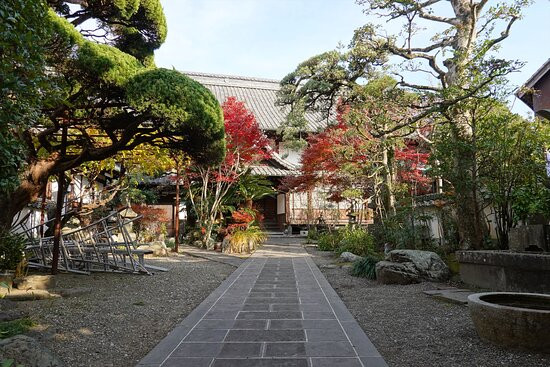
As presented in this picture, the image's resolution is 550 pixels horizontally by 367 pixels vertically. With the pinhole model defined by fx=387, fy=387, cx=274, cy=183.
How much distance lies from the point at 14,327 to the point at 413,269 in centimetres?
538

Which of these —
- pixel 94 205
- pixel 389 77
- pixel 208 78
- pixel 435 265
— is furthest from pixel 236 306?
pixel 208 78

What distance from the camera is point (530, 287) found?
447cm

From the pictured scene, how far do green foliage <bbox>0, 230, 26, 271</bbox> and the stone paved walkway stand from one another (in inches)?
128

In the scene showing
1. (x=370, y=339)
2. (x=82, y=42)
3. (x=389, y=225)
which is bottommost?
(x=370, y=339)

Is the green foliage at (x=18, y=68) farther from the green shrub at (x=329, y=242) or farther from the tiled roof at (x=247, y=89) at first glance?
the tiled roof at (x=247, y=89)

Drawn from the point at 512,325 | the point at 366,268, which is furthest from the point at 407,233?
the point at 512,325

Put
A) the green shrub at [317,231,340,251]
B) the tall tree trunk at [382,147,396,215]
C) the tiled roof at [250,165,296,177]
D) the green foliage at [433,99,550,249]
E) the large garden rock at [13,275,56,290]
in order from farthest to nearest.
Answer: the tiled roof at [250,165,296,177]
the green shrub at [317,231,340,251]
the tall tree trunk at [382,147,396,215]
the green foliage at [433,99,550,249]
the large garden rock at [13,275,56,290]

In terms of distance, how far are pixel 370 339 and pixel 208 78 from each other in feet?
92.2

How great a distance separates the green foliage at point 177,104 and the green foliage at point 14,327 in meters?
2.94

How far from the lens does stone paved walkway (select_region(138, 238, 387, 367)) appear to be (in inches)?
116

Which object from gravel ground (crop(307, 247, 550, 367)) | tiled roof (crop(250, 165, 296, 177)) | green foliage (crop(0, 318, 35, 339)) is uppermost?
tiled roof (crop(250, 165, 296, 177))

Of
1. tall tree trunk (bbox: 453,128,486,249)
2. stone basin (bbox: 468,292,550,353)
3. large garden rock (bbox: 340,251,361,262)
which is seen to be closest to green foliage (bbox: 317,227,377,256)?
large garden rock (bbox: 340,251,361,262)

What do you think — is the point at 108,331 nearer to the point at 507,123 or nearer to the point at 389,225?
the point at 507,123

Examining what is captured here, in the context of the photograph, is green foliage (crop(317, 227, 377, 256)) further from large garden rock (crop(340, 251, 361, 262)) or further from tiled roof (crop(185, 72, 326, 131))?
tiled roof (crop(185, 72, 326, 131))
